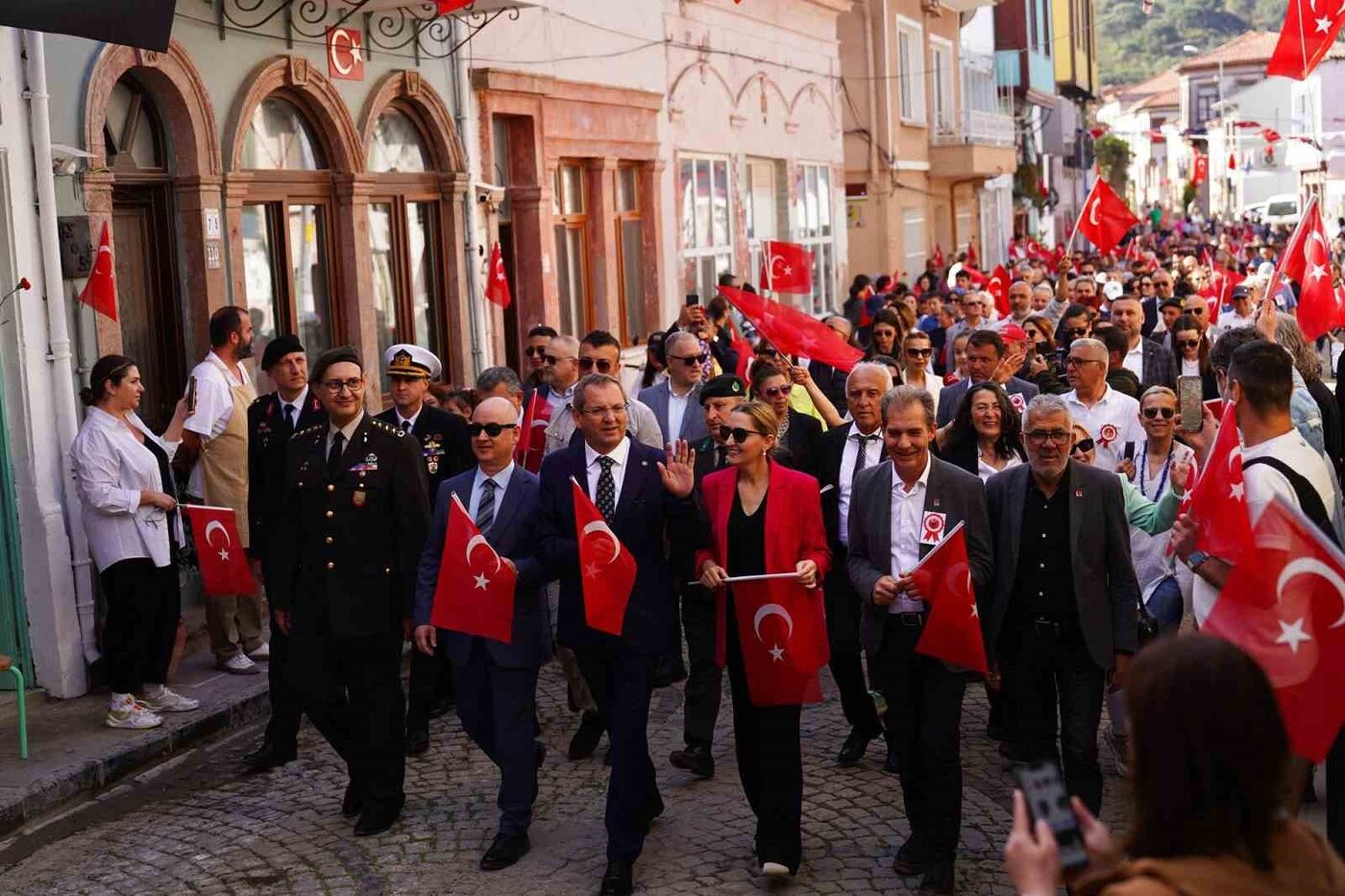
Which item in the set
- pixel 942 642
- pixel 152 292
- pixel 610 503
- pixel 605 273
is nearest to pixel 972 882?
pixel 942 642

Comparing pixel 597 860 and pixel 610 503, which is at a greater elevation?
pixel 610 503

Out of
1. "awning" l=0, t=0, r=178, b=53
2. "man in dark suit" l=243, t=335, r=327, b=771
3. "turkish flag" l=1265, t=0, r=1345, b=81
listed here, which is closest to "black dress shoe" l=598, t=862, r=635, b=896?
"man in dark suit" l=243, t=335, r=327, b=771

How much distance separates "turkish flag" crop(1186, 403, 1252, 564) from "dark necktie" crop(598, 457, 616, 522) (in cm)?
220

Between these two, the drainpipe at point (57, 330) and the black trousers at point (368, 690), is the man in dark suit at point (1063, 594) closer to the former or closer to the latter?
the black trousers at point (368, 690)

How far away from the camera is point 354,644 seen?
7438 millimetres

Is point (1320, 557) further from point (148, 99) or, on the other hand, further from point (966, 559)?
point (148, 99)

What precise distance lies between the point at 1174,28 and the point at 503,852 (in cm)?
15310

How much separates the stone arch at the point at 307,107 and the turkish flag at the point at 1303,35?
663 cm

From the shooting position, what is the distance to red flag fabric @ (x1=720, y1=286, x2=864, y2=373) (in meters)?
10.9

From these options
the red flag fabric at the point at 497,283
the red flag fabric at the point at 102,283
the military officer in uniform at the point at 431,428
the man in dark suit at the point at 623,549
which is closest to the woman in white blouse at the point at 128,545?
the red flag fabric at the point at 102,283

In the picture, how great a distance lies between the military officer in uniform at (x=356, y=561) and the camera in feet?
24.3

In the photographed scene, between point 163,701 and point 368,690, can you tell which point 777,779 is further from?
point 163,701

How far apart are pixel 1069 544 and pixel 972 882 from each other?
1.26 meters

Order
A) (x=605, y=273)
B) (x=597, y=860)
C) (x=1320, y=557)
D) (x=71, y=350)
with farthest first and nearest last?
(x=605, y=273) < (x=71, y=350) < (x=597, y=860) < (x=1320, y=557)
